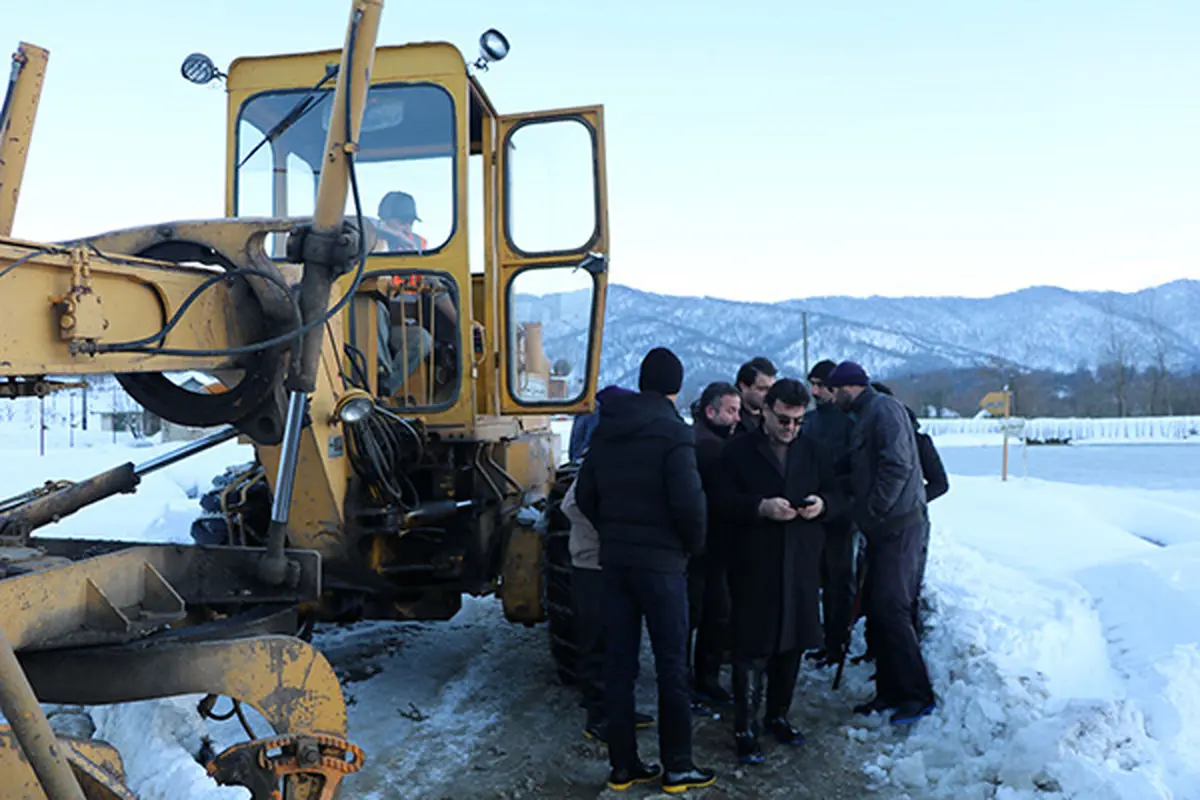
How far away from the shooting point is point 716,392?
17.9 feet

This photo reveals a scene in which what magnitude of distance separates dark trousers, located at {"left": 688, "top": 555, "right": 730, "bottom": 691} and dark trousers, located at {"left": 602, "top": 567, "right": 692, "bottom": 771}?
3.32 ft

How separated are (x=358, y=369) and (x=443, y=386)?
0.87 metres

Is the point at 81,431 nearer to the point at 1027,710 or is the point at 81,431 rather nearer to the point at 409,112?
the point at 409,112

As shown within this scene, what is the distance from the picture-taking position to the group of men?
423 centimetres

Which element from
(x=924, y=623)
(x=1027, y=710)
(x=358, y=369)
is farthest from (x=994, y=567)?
(x=358, y=369)

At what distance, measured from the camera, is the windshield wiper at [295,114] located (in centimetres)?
490

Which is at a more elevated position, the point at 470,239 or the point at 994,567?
the point at 470,239

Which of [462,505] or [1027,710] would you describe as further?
[462,505]

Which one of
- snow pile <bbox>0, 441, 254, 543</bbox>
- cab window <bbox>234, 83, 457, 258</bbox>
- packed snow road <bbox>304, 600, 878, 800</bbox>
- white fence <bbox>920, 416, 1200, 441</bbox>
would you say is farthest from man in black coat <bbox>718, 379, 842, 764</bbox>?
white fence <bbox>920, 416, 1200, 441</bbox>

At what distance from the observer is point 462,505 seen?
5.20 meters

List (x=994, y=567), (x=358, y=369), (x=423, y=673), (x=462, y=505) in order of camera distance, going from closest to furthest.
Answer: (x=358, y=369) → (x=462, y=505) → (x=423, y=673) → (x=994, y=567)

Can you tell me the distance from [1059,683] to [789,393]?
6.35 feet

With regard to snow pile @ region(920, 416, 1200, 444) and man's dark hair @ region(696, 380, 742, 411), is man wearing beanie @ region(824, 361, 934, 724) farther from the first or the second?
snow pile @ region(920, 416, 1200, 444)

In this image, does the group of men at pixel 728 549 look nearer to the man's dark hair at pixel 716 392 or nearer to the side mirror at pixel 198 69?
the man's dark hair at pixel 716 392
